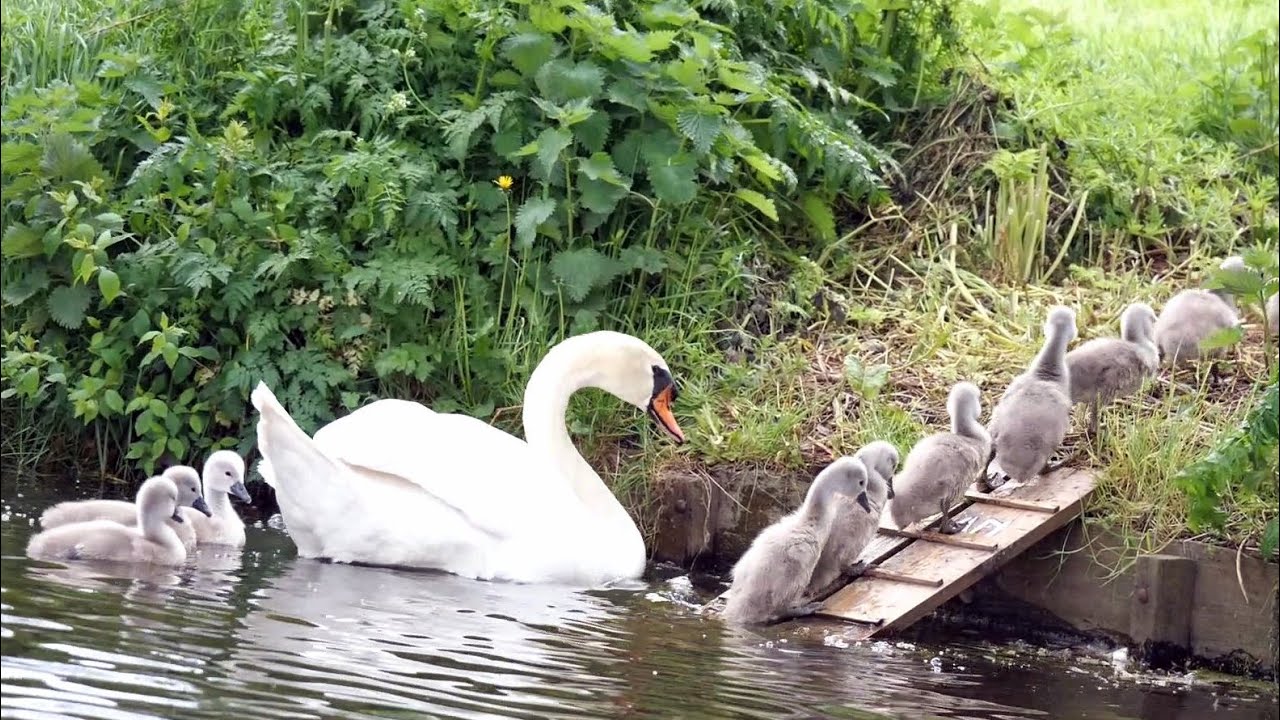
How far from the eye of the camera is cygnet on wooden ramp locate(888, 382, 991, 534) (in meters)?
6.75

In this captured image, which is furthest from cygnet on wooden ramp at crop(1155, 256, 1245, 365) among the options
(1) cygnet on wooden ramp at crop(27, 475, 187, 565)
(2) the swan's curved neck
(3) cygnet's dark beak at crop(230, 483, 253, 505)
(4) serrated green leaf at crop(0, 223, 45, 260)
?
(4) serrated green leaf at crop(0, 223, 45, 260)

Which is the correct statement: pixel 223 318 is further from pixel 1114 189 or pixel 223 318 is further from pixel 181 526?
pixel 1114 189

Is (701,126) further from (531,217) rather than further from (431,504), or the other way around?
(431,504)

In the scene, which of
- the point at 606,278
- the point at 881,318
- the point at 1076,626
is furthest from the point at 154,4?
the point at 1076,626

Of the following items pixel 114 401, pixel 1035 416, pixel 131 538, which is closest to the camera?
pixel 131 538

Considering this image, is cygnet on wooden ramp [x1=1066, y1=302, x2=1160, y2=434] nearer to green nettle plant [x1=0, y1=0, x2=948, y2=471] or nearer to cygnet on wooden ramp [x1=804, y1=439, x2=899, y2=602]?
cygnet on wooden ramp [x1=804, y1=439, x2=899, y2=602]

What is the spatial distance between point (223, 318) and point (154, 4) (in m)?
1.82

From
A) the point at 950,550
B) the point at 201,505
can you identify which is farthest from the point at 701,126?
the point at 201,505

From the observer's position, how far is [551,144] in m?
8.30

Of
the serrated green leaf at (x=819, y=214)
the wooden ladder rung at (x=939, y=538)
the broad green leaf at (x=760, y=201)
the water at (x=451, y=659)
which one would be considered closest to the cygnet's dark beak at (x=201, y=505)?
the water at (x=451, y=659)

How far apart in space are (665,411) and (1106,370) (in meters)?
1.82

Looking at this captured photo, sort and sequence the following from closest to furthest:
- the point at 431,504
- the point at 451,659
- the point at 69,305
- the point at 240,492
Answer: the point at 451,659 < the point at 431,504 < the point at 240,492 < the point at 69,305

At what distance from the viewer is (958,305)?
9.05 meters

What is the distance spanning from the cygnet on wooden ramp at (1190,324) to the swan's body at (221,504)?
3956 millimetres
